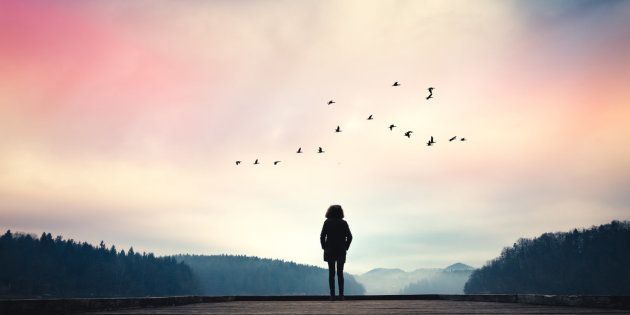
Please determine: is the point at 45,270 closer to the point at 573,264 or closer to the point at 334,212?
the point at 573,264

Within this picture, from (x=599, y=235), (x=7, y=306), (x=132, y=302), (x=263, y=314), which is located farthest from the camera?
(x=599, y=235)

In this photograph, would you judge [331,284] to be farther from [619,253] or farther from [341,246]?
[619,253]

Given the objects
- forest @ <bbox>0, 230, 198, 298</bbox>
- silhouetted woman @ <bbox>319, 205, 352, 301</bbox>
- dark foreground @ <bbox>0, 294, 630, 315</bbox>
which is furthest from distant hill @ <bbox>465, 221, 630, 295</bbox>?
dark foreground @ <bbox>0, 294, 630, 315</bbox>

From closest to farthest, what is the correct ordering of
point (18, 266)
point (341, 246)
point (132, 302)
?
point (132, 302)
point (341, 246)
point (18, 266)

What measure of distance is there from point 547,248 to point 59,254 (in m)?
183

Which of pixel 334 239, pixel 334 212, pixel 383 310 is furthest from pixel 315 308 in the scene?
pixel 334 212

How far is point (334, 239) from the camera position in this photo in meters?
13.9

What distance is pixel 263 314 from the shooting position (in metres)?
6.64

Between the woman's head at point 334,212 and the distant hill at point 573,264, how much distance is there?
6478 inches

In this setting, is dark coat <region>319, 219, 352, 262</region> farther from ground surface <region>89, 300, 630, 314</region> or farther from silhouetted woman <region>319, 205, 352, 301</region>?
ground surface <region>89, 300, 630, 314</region>

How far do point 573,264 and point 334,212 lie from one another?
185168 millimetres

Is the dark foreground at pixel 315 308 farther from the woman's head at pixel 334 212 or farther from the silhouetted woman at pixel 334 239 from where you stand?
the woman's head at pixel 334 212

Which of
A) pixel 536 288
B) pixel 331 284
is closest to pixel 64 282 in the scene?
pixel 536 288

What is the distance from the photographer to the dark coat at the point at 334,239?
45.6 ft
